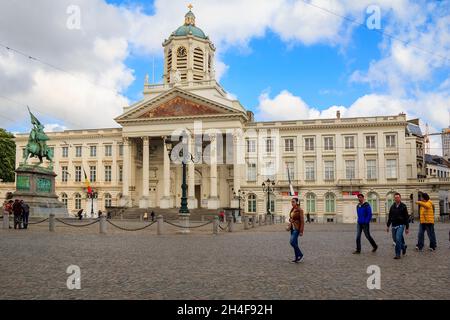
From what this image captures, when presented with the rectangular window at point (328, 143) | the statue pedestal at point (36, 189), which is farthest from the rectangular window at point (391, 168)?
the statue pedestal at point (36, 189)

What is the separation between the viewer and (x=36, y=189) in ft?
133

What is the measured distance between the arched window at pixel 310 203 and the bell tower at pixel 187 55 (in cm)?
2141

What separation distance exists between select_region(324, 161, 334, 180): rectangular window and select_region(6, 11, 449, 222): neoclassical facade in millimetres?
52

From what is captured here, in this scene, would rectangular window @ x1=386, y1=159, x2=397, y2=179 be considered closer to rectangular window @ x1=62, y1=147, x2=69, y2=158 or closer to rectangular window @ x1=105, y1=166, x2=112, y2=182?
rectangular window @ x1=105, y1=166, x2=112, y2=182

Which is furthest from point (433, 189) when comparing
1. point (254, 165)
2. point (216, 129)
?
point (216, 129)

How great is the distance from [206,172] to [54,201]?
27.6 metres

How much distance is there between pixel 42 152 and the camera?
43.2 m

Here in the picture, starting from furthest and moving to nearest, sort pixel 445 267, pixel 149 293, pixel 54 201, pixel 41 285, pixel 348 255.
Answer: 1. pixel 54 201
2. pixel 348 255
3. pixel 445 267
4. pixel 41 285
5. pixel 149 293

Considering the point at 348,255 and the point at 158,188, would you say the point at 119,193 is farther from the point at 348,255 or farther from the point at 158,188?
the point at 348,255

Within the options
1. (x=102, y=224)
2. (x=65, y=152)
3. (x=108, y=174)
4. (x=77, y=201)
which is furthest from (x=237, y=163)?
(x=102, y=224)

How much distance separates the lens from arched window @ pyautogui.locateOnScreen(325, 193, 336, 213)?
63938 mm

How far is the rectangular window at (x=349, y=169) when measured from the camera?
64.4 meters

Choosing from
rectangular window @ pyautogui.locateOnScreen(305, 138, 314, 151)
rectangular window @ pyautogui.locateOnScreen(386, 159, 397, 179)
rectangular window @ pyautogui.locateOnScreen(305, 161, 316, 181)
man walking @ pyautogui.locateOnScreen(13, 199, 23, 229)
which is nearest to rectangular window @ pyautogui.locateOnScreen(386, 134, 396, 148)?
rectangular window @ pyautogui.locateOnScreen(386, 159, 397, 179)

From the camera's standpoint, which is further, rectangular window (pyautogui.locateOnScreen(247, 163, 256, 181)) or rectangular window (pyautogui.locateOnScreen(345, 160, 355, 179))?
rectangular window (pyautogui.locateOnScreen(247, 163, 256, 181))
